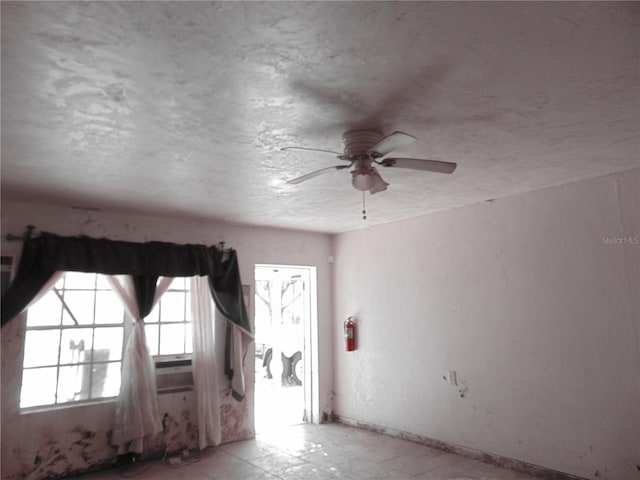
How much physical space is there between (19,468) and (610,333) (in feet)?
17.2

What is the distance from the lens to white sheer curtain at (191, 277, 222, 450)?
4883 mm

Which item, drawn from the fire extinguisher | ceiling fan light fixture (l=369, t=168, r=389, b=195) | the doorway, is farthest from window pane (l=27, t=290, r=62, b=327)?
ceiling fan light fixture (l=369, t=168, r=389, b=195)

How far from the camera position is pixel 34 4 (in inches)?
59.9

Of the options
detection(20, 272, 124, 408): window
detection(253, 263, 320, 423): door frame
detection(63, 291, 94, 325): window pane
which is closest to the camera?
detection(20, 272, 124, 408): window

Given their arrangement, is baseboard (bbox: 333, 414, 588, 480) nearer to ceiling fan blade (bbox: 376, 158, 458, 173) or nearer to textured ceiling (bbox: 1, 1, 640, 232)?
textured ceiling (bbox: 1, 1, 640, 232)

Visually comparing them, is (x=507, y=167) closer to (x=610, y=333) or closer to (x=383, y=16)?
(x=610, y=333)

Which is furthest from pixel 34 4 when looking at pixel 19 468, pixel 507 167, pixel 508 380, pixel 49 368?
pixel 508 380

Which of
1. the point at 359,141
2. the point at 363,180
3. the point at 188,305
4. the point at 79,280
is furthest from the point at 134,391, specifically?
the point at 359,141

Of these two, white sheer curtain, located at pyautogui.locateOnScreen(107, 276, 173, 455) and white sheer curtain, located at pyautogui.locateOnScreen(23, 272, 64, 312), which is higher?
white sheer curtain, located at pyautogui.locateOnScreen(23, 272, 64, 312)

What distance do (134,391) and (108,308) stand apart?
0.92 metres

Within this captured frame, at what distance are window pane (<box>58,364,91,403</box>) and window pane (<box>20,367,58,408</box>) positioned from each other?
67 millimetres

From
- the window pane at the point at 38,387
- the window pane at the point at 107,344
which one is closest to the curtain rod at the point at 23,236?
the window pane at the point at 107,344

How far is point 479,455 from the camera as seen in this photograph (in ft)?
14.4

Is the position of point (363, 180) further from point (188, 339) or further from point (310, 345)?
point (310, 345)
